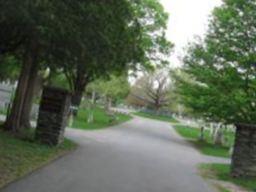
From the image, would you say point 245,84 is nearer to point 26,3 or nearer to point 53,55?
point 53,55

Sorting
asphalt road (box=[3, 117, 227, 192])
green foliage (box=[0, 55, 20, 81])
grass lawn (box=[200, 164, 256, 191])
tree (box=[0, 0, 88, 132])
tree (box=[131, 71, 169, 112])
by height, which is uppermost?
tree (box=[131, 71, 169, 112])

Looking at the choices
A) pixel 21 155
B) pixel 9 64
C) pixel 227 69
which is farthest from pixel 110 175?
pixel 227 69

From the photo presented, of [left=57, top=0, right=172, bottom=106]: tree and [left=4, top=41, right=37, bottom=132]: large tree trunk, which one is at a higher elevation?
[left=57, top=0, right=172, bottom=106]: tree

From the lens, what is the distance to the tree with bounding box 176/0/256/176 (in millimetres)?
30859

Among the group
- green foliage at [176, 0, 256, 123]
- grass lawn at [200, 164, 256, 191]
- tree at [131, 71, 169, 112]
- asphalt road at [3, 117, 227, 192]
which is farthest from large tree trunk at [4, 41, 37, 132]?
tree at [131, 71, 169, 112]

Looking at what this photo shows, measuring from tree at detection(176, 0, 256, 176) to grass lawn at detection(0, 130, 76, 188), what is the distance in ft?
46.3

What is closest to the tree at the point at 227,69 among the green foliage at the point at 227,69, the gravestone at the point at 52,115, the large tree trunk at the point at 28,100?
the green foliage at the point at 227,69

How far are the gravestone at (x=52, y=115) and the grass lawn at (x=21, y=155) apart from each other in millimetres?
414

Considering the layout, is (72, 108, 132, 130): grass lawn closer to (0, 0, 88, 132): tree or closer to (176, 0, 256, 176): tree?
(176, 0, 256, 176): tree

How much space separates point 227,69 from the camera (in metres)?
32.3

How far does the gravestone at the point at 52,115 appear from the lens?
1814 centimetres

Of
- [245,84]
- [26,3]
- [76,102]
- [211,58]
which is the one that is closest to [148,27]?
[76,102]

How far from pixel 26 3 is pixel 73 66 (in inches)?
263

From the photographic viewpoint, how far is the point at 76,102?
43.4 metres
